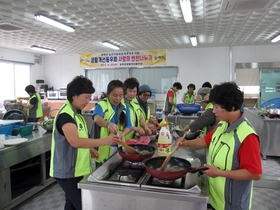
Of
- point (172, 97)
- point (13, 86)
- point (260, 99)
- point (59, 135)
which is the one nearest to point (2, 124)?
point (59, 135)

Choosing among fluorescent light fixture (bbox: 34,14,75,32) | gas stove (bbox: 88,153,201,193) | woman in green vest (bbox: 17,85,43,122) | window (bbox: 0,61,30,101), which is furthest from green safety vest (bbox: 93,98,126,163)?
window (bbox: 0,61,30,101)

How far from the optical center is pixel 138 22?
4645 millimetres

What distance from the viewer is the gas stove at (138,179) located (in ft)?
4.14

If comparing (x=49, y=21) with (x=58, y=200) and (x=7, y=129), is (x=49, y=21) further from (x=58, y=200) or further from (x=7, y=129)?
(x=58, y=200)

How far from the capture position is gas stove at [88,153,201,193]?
126 cm

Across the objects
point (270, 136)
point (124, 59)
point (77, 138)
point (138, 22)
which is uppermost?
point (138, 22)

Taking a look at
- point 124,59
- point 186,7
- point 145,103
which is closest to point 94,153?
point 145,103

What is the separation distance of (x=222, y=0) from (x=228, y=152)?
116 inches

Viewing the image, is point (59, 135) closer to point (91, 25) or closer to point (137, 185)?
point (137, 185)

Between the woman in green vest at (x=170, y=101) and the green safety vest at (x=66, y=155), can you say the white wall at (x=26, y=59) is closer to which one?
the woman in green vest at (x=170, y=101)

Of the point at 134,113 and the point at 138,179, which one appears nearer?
the point at 138,179

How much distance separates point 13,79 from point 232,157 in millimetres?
8576

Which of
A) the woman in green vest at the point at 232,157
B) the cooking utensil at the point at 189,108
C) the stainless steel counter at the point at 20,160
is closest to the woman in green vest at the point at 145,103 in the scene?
the cooking utensil at the point at 189,108

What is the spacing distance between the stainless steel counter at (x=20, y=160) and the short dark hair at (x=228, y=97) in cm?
228
